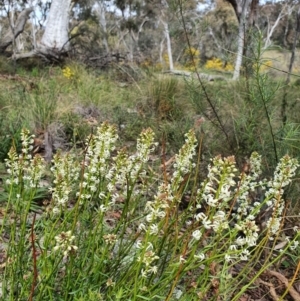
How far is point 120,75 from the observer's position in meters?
9.18

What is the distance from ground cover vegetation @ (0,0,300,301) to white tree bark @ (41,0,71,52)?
0.21 ft

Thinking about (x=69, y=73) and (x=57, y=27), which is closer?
(x=69, y=73)

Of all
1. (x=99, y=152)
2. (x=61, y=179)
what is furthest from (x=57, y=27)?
(x=61, y=179)

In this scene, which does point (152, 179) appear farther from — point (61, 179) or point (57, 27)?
point (57, 27)

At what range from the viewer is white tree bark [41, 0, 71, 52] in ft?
35.3

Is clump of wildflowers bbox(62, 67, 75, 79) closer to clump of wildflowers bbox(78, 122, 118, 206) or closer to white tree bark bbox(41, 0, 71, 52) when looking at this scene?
white tree bark bbox(41, 0, 71, 52)

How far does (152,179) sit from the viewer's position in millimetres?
3123

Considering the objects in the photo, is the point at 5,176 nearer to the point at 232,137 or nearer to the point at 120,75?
the point at 232,137

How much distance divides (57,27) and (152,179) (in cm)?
912

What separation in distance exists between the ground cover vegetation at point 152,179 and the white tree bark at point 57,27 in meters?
0.07

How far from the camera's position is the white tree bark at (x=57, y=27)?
424 inches

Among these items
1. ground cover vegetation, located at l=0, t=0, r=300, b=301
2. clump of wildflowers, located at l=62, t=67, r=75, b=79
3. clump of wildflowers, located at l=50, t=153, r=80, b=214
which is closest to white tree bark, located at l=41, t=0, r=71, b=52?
ground cover vegetation, located at l=0, t=0, r=300, b=301

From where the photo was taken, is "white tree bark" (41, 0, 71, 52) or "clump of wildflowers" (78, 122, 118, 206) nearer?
"clump of wildflowers" (78, 122, 118, 206)

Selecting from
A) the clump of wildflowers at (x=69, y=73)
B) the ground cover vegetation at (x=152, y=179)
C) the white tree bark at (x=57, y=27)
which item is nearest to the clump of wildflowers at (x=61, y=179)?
the ground cover vegetation at (x=152, y=179)
